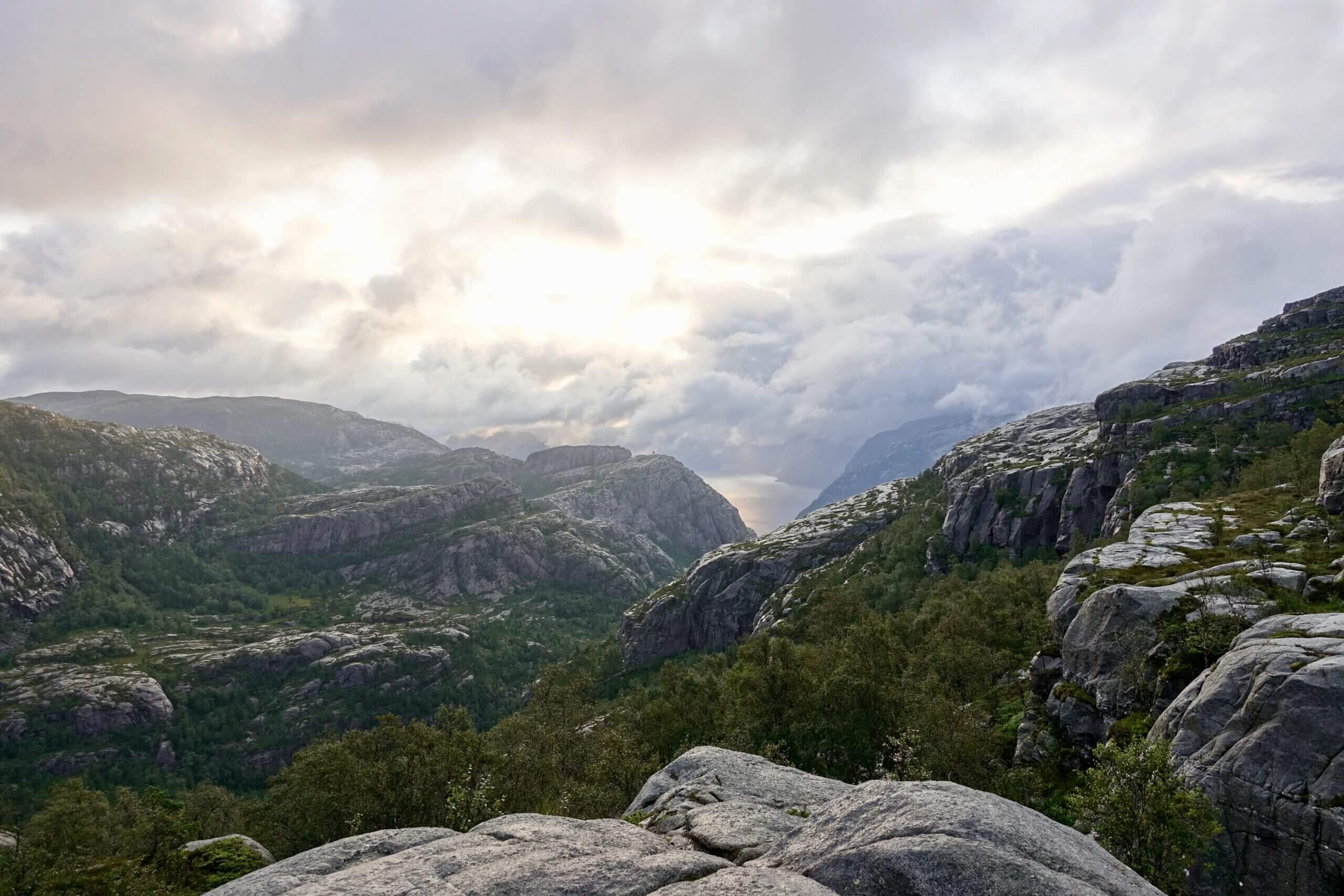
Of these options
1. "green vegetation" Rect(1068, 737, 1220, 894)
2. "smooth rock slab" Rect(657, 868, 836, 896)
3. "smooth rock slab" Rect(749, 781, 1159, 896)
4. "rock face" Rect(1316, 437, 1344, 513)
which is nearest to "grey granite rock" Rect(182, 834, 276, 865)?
"smooth rock slab" Rect(657, 868, 836, 896)

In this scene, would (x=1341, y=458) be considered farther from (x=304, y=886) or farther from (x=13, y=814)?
(x=13, y=814)

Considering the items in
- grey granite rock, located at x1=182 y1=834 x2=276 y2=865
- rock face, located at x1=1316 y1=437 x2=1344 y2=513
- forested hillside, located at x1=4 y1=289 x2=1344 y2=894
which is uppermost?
rock face, located at x1=1316 y1=437 x2=1344 y2=513

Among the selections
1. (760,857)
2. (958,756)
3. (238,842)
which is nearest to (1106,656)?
(958,756)

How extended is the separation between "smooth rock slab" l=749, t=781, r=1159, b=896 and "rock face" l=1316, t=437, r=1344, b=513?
77.6 metres

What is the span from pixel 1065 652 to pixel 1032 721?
794 centimetres

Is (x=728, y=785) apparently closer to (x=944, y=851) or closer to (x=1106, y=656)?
(x=944, y=851)

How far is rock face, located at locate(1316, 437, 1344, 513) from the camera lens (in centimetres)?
6881

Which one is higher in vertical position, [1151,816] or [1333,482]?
[1333,482]

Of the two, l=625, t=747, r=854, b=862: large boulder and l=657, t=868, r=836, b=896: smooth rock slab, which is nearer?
l=657, t=868, r=836, b=896: smooth rock slab

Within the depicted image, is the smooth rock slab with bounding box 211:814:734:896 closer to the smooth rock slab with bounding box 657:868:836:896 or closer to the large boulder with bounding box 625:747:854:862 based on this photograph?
the smooth rock slab with bounding box 657:868:836:896

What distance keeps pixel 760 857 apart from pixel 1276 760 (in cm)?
3344

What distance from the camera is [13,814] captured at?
190m

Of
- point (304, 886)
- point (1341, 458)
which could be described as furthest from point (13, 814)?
point (1341, 458)

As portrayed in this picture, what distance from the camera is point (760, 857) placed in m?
22.4
